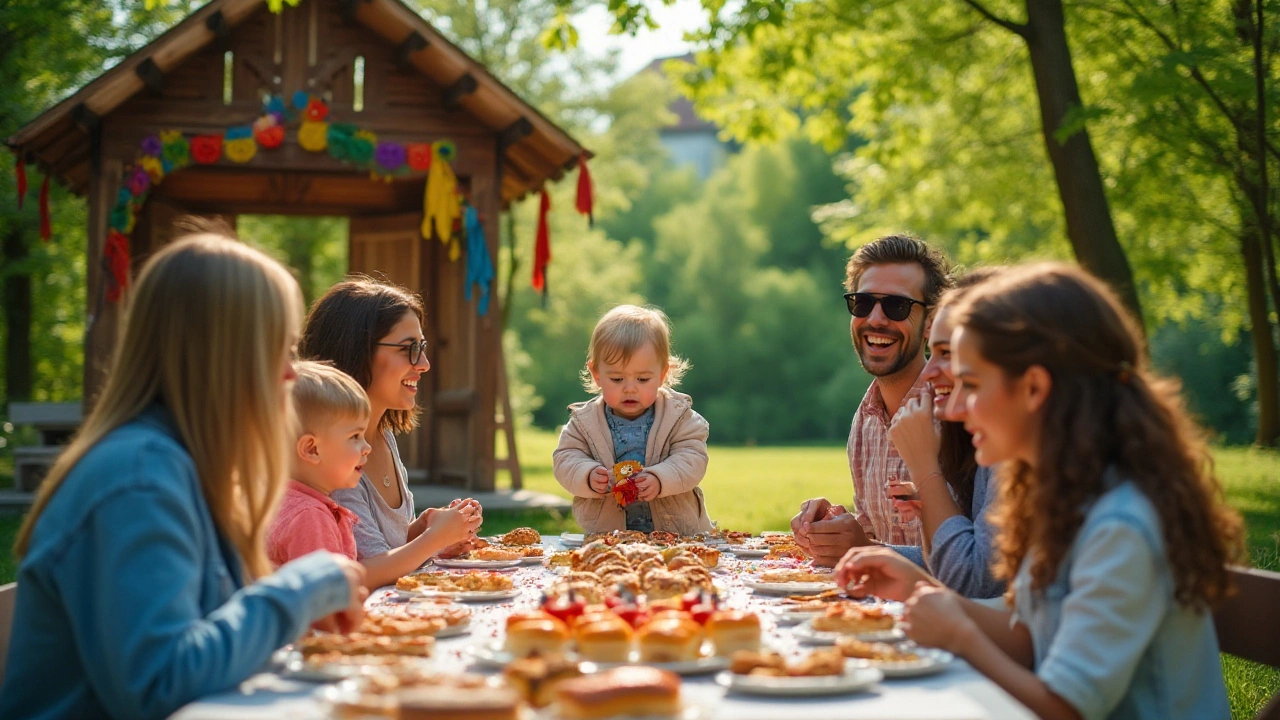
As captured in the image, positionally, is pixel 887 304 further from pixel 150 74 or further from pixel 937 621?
pixel 150 74

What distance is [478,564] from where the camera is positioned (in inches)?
170

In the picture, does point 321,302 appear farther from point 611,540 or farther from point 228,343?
point 228,343

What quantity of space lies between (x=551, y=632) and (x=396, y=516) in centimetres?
217

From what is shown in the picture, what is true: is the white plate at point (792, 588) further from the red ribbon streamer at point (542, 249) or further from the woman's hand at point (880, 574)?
the red ribbon streamer at point (542, 249)

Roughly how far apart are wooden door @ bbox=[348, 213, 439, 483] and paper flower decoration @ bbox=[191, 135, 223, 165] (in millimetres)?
3001

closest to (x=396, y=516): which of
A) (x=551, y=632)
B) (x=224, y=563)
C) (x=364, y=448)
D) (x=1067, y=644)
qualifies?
(x=364, y=448)

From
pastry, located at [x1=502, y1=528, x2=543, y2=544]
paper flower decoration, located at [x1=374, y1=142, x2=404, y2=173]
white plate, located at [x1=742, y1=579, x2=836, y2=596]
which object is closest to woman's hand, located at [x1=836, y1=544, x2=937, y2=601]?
white plate, located at [x1=742, y1=579, x2=836, y2=596]

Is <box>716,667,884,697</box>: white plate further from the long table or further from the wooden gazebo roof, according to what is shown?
the wooden gazebo roof

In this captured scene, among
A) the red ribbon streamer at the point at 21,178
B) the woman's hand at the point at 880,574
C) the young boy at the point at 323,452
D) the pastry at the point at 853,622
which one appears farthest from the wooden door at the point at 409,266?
the pastry at the point at 853,622

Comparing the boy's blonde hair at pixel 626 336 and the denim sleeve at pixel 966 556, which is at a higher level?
the boy's blonde hair at pixel 626 336

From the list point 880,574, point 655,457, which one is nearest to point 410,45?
point 655,457

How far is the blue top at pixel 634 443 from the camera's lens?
5707 mm

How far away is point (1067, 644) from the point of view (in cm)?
241

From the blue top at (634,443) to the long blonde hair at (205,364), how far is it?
309 centimetres
